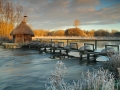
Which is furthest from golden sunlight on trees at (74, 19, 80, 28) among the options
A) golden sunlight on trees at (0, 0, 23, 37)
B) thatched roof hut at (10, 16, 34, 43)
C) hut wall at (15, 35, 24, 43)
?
hut wall at (15, 35, 24, 43)

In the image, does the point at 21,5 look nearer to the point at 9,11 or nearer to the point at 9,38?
the point at 9,11

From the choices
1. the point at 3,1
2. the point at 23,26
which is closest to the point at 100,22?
the point at 23,26

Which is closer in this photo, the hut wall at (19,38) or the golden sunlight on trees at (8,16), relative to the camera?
the hut wall at (19,38)

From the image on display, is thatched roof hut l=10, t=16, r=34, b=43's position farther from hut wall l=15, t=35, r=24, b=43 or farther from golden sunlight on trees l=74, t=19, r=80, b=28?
golden sunlight on trees l=74, t=19, r=80, b=28

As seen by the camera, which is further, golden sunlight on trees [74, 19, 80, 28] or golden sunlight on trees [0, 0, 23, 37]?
golden sunlight on trees [74, 19, 80, 28]

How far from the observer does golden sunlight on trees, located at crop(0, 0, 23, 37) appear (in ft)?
110

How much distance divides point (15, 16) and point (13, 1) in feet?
11.3

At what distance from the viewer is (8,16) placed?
34250 mm

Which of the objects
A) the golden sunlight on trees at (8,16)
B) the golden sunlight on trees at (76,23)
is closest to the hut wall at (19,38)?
the golden sunlight on trees at (8,16)

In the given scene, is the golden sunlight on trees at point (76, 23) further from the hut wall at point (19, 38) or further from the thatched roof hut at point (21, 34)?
the hut wall at point (19, 38)

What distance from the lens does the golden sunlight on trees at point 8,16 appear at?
1322 inches

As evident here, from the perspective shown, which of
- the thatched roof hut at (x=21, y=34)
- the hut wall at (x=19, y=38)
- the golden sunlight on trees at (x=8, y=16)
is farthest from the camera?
the golden sunlight on trees at (x=8, y=16)

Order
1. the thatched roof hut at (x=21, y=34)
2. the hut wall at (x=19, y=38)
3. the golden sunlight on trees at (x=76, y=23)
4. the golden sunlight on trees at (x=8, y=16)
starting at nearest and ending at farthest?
the thatched roof hut at (x=21, y=34), the hut wall at (x=19, y=38), the golden sunlight on trees at (x=8, y=16), the golden sunlight on trees at (x=76, y=23)

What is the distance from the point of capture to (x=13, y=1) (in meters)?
35.4
